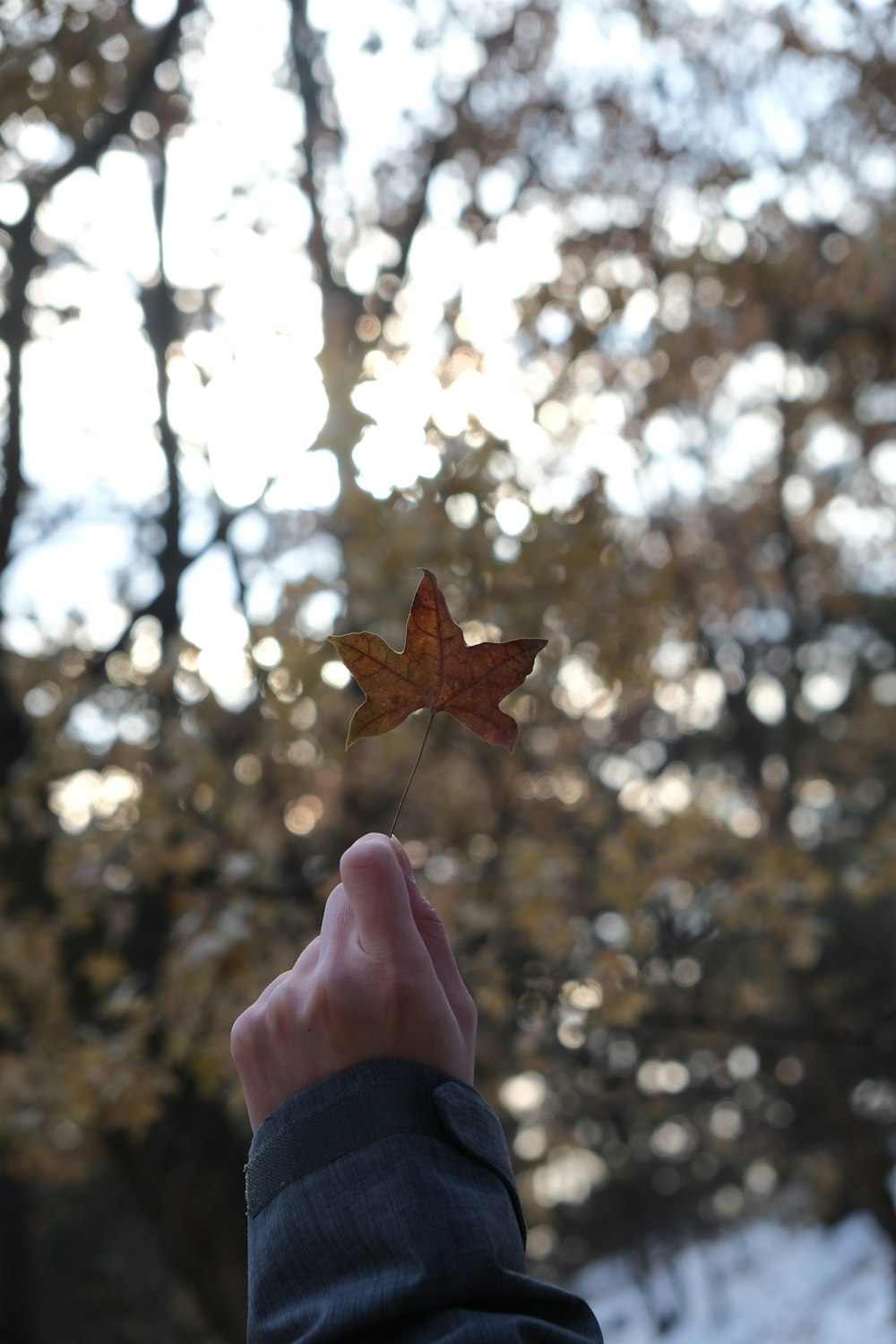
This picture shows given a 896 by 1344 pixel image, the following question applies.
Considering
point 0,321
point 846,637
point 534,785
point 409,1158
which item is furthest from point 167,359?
point 846,637

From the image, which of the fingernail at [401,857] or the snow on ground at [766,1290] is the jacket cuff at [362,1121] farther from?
the snow on ground at [766,1290]

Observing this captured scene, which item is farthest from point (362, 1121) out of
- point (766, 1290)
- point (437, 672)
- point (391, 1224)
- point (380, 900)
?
point (766, 1290)

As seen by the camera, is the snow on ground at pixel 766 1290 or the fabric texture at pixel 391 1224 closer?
the fabric texture at pixel 391 1224

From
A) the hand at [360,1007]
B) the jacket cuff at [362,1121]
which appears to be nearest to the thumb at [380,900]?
the hand at [360,1007]

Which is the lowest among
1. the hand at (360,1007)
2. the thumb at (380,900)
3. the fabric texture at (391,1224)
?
the fabric texture at (391,1224)

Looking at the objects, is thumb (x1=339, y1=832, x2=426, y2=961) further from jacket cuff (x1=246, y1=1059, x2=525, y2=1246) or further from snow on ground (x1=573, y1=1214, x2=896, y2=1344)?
snow on ground (x1=573, y1=1214, x2=896, y2=1344)

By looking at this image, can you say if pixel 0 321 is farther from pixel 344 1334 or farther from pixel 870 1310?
pixel 870 1310

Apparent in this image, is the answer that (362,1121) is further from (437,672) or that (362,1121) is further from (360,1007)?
(437,672)
